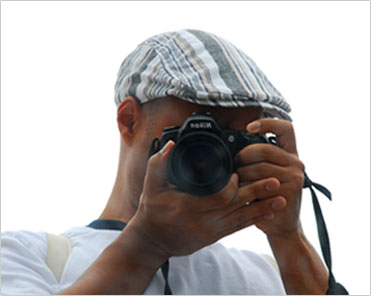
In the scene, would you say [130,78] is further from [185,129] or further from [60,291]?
[60,291]

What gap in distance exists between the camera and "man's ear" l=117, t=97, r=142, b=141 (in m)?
0.74

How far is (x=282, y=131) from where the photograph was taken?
674mm

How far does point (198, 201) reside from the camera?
591mm

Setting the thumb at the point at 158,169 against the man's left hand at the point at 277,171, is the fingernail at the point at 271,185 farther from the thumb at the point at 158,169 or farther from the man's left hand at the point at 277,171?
the thumb at the point at 158,169

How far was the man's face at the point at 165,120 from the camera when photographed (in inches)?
26.8

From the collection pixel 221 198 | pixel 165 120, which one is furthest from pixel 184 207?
pixel 165 120

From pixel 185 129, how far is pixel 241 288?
235mm

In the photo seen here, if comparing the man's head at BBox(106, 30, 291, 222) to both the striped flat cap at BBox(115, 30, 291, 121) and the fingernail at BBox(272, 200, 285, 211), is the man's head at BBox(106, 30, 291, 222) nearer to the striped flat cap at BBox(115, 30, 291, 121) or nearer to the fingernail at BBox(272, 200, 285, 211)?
the striped flat cap at BBox(115, 30, 291, 121)

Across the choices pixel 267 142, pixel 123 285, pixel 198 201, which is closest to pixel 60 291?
pixel 123 285

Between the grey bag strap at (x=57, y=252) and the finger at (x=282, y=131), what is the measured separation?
271mm

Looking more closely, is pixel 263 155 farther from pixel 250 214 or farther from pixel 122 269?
pixel 122 269

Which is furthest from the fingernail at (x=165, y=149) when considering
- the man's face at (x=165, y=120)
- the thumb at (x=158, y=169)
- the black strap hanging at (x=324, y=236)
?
the black strap hanging at (x=324, y=236)

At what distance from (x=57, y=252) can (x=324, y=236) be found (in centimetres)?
32

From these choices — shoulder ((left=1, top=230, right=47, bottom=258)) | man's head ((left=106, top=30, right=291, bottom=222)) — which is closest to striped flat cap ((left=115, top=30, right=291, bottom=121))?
man's head ((left=106, top=30, right=291, bottom=222))
